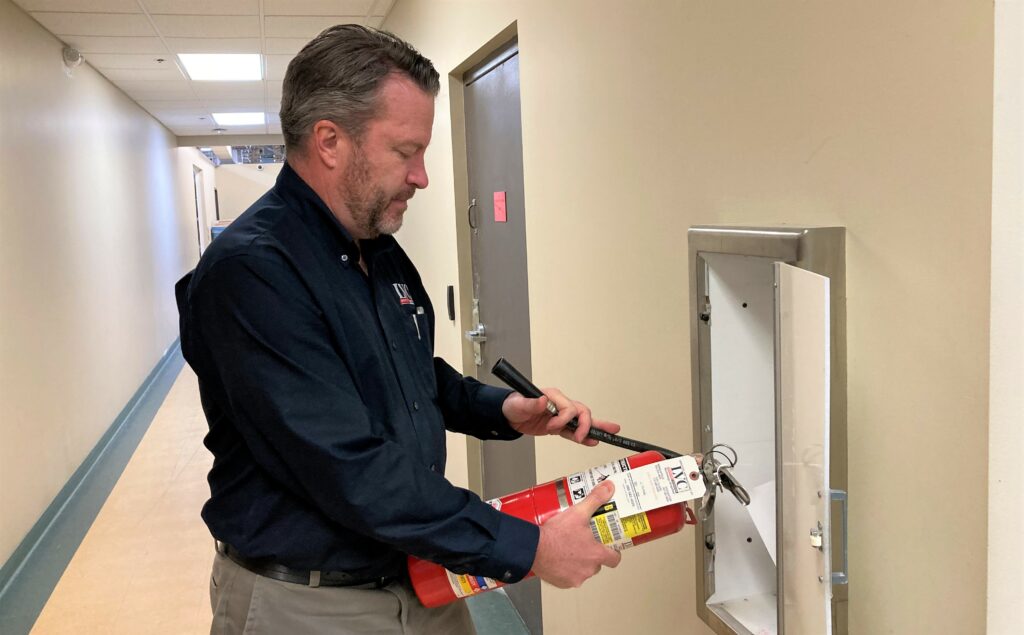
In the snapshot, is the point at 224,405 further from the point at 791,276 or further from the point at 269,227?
the point at 791,276

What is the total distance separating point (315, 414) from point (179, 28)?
412cm

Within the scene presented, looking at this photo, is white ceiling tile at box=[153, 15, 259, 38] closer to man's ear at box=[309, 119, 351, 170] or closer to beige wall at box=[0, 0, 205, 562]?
beige wall at box=[0, 0, 205, 562]

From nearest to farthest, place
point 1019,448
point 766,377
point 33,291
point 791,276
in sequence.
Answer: point 1019,448 < point 791,276 < point 766,377 < point 33,291

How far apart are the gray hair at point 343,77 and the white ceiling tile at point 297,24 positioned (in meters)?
3.42

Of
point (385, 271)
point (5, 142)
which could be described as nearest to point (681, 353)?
point (385, 271)

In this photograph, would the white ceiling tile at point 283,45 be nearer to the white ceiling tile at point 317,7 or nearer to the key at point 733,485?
the white ceiling tile at point 317,7

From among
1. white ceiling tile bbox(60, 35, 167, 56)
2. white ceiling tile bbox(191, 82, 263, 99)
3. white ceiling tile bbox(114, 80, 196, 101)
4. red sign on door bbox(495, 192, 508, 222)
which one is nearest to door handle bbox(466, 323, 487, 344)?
red sign on door bbox(495, 192, 508, 222)

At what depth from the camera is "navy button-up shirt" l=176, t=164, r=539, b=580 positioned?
126cm

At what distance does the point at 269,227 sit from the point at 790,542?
85cm

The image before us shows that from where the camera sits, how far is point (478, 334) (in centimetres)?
333

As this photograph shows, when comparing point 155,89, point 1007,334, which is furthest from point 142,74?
point 1007,334

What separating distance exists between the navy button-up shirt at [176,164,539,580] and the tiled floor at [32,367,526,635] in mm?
1832

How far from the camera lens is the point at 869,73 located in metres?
1.04

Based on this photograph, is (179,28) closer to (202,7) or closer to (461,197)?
(202,7)
